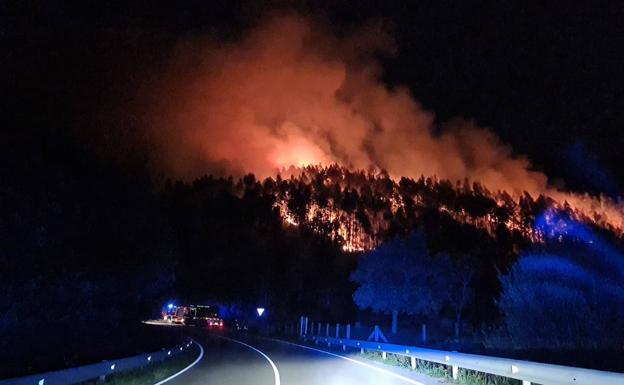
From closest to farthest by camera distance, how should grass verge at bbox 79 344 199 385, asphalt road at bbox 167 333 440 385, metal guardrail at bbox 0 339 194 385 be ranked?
1. metal guardrail at bbox 0 339 194 385
2. grass verge at bbox 79 344 199 385
3. asphalt road at bbox 167 333 440 385

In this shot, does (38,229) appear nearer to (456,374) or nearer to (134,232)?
(134,232)

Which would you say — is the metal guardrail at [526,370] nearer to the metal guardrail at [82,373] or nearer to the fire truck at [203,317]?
the metal guardrail at [82,373]

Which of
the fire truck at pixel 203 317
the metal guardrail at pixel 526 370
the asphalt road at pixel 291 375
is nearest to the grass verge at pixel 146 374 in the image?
the asphalt road at pixel 291 375

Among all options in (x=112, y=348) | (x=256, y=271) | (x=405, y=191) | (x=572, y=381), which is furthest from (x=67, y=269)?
(x=405, y=191)

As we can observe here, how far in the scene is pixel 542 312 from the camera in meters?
27.3

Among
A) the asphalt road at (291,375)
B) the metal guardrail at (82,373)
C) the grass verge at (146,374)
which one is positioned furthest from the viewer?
the asphalt road at (291,375)

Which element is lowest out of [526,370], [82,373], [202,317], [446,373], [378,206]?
[82,373]

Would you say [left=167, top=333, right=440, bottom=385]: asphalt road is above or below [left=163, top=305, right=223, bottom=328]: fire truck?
below

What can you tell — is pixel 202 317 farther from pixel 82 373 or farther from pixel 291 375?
pixel 82 373

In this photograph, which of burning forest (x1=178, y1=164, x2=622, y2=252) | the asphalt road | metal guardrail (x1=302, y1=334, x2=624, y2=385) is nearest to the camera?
metal guardrail (x1=302, y1=334, x2=624, y2=385)

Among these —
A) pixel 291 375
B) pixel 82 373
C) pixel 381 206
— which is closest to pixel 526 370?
pixel 291 375

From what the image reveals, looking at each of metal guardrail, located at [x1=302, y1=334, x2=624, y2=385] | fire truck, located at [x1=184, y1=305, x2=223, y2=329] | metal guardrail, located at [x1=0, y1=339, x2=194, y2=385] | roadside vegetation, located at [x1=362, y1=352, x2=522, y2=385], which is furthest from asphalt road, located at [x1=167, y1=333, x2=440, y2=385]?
fire truck, located at [x1=184, y1=305, x2=223, y2=329]

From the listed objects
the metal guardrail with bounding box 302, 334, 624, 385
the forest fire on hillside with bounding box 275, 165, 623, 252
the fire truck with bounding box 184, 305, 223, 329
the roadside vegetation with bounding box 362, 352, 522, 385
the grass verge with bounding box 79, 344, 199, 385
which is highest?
the forest fire on hillside with bounding box 275, 165, 623, 252

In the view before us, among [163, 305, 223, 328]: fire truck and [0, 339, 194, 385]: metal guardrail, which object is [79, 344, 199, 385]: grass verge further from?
[163, 305, 223, 328]: fire truck
